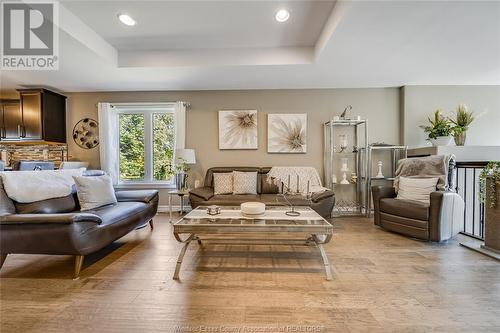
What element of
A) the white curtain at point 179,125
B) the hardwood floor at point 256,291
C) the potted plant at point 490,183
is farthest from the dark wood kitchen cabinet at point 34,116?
the potted plant at point 490,183

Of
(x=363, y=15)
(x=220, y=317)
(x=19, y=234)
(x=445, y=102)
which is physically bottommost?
(x=220, y=317)

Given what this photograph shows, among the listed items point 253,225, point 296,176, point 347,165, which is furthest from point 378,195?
point 253,225

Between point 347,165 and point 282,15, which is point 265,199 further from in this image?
point 282,15

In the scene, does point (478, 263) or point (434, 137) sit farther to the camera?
point (434, 137)

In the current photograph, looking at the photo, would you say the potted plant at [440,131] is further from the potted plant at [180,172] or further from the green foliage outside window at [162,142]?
the green foliage outside window at [162,142]

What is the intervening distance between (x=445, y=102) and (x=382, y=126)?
1133 mm

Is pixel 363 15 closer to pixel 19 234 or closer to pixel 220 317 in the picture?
pixel 220 317

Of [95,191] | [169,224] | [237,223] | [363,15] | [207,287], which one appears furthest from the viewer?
[169,224]

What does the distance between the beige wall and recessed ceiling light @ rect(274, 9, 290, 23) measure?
5.79 feet

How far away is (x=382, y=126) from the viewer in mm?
4227

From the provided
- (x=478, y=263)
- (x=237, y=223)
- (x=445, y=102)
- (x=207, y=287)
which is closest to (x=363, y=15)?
(x=237, y=223)

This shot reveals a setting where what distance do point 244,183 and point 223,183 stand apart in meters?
0.35

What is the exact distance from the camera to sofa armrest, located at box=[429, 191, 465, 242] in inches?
102

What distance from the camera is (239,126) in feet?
14.0
